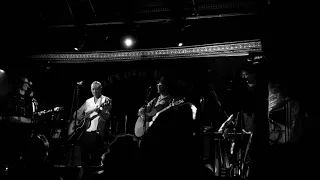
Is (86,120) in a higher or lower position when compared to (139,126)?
higher

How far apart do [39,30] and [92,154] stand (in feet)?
16.1

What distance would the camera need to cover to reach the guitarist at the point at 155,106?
9.70 meters

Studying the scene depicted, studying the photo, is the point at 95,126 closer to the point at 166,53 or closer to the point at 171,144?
the point at 166,53

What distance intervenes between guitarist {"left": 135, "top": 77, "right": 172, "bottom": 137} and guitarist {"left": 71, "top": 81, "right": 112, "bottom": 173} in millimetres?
933

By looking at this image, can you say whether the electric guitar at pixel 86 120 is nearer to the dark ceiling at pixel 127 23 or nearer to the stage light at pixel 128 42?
the stage light at pixel 128 42

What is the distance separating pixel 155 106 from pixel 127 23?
8.40 ft

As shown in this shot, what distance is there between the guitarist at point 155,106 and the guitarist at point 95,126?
0.93 m

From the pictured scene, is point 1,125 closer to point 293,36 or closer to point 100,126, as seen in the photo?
point 100,126

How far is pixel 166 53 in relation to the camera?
397 inches

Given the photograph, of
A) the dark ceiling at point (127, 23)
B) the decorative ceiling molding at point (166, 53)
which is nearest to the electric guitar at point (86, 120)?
the decorative ceiling molding at point (166, 53)

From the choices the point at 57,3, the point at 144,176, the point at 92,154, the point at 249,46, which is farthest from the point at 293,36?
the point at 57,3

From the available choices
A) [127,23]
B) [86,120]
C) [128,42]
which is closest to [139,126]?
[86,120]

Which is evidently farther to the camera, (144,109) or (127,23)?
(127,23)

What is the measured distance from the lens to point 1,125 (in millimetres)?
6605
